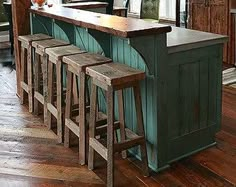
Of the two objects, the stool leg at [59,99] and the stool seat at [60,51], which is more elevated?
the stool seat at [60,51]

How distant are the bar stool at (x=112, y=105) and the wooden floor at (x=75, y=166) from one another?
13 cm

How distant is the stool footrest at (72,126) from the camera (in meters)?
3.03

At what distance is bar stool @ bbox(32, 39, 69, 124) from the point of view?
3.67 meters

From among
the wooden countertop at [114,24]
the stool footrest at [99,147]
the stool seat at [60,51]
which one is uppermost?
the wooden countertop at [114,24]

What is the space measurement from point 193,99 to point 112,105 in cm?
73

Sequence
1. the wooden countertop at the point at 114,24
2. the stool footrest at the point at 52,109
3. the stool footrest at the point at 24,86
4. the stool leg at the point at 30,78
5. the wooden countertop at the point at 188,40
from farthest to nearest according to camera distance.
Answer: the stool footrest at the point at 24,86 < the stool leg at the point at 30,78 < the stool footrest at the point at 52,109 < the wooden countertop at the point at 188,40 < the wooden countertop at the point at 114,24

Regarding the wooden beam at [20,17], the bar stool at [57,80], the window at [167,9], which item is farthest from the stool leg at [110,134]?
the window at [167,9]

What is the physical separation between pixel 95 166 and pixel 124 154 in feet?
0.83

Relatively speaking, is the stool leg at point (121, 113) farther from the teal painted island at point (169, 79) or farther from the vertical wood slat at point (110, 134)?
the vertical wood slat at point (110, 134)

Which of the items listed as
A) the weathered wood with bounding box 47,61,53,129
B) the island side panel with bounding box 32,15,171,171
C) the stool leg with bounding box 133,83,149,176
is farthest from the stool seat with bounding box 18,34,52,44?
the stool leg with bounding box 133,83,149,176

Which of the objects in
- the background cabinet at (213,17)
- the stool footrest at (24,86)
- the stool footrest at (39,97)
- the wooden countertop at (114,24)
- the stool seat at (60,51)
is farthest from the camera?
the background cabinet at (213,17)

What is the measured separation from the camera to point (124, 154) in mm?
3039

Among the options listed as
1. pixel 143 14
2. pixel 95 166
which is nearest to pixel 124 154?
pixel 95 166

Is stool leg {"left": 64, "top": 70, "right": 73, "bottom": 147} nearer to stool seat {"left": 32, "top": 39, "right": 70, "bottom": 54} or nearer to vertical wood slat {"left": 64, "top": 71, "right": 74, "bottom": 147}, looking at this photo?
vertical wood slat {"left": 64, "top": 71, "right": 74, "bottom": 147}
